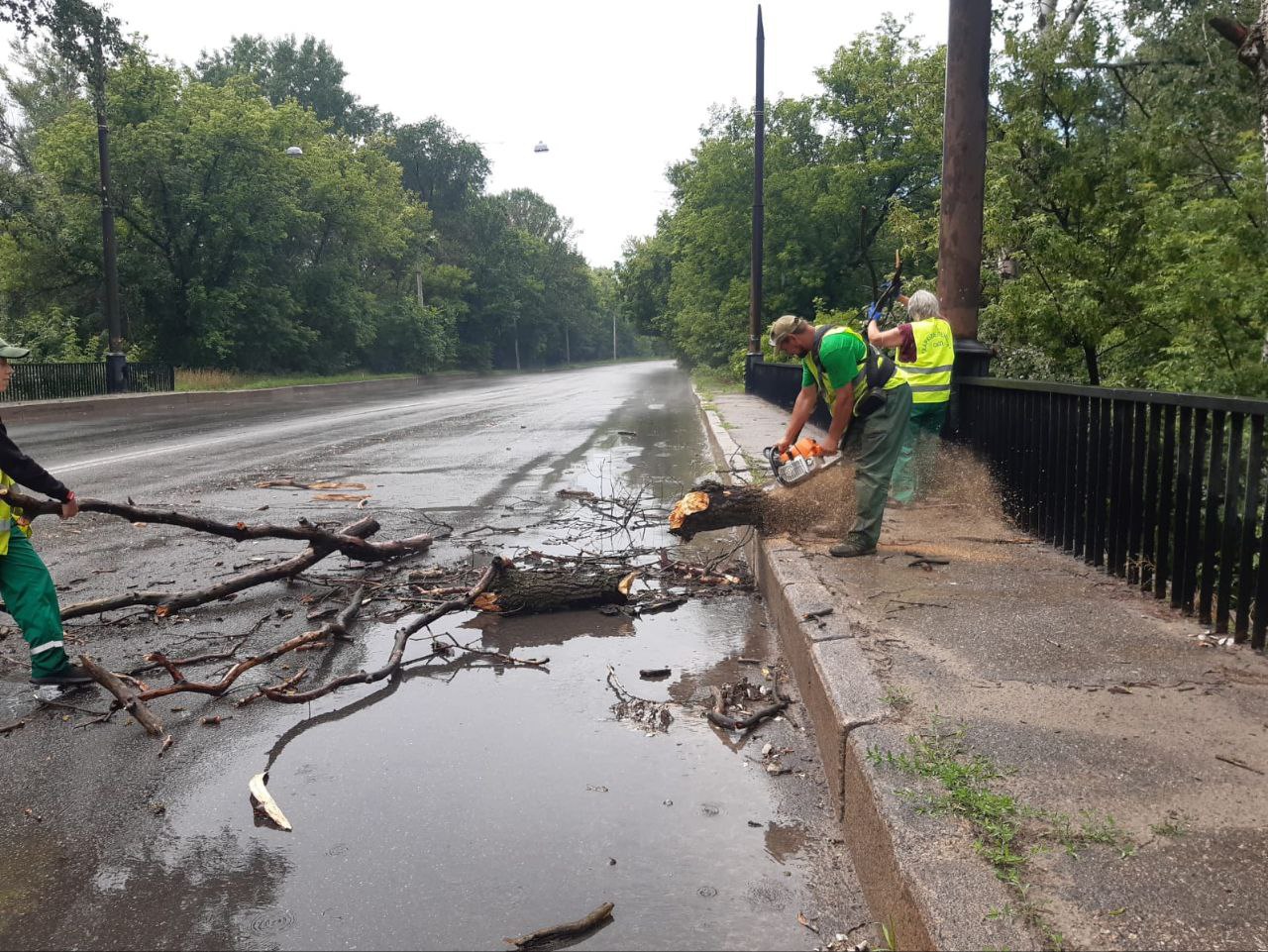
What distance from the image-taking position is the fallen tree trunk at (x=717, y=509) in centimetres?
634


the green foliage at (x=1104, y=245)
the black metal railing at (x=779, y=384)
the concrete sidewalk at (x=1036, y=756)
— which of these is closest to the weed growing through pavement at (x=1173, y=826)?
the concrete sidewalk at (x=1036, y=756)

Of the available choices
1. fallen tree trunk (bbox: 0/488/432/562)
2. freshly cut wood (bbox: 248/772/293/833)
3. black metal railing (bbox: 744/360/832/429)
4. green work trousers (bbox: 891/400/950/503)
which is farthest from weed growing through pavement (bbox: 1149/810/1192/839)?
black metal railing (bbox: 744/360/832/429)

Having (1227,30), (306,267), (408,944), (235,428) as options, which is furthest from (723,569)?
(306,267)

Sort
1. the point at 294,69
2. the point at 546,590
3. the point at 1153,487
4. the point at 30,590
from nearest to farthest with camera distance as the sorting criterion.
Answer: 1. the point at 30,590
2. the point at 1153,487
3. the point at 546,590
4. the point at 294,69

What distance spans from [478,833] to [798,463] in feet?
12.0

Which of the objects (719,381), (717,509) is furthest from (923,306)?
(719,381)

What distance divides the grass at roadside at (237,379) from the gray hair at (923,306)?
24845 millimetres

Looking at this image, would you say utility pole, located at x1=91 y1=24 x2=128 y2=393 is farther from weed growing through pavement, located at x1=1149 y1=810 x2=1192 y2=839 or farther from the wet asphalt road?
weed growing through pavement, located at x1=1149 y1=810 x2=1192 y2=839

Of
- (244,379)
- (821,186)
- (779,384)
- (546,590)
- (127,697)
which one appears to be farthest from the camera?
(244,379)

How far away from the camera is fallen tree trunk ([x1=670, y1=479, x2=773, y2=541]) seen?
6336 mm

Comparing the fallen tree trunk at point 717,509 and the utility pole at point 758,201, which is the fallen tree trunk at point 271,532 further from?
the utility pole at point 758,201

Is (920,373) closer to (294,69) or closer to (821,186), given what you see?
(821,186)

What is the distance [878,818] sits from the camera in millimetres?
2607

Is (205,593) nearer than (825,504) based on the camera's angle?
Yes
